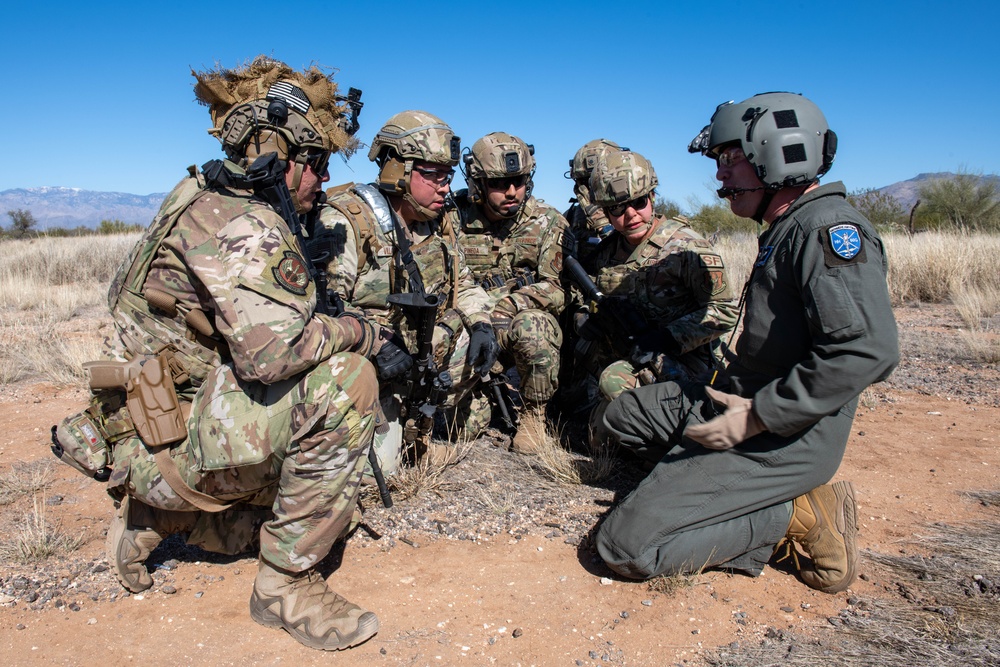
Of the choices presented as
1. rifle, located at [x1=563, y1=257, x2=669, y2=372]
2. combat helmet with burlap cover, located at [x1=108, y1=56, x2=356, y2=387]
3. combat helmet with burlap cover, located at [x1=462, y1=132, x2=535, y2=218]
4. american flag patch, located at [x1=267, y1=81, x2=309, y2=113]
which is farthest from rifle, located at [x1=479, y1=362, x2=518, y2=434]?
american flag patch, located at [x1=267, y1=81, x2=309, y2=113]

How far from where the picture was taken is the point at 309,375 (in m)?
2.89

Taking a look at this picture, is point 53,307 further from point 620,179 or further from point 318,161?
point 620,179

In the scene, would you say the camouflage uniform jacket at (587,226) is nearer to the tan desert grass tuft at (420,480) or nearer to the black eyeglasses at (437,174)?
the black eyeglasses at (437,174)

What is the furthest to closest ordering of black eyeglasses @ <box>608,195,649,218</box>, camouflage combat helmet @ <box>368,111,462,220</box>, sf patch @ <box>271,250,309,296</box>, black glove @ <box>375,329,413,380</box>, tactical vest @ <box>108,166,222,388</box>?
black eyeglasses @ <box>608,195,649,218</box> < camouflage combat helmet @ <box>368,111,462,220</box> < black glove @ <box>375,329,413,380</box> < tactical vest @ <box>108,166,222,388</box> < sf patch @ <box>271,250,309,296</box>

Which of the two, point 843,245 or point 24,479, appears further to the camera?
point 24,479

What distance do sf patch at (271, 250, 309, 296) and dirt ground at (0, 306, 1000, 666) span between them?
1.40 metres

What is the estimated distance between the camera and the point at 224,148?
3107 millimetres

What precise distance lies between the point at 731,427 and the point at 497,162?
328cm

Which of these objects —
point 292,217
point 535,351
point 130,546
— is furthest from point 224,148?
point 535,351

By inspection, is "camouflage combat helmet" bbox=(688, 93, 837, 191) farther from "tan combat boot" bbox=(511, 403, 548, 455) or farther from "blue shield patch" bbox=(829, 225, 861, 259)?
"tan combat boot" bbox=(511, 403, 548, 455)

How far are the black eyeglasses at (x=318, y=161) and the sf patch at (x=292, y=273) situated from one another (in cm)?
60

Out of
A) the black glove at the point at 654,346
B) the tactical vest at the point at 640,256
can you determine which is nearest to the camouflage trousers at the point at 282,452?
the black glove at the point at 654,346

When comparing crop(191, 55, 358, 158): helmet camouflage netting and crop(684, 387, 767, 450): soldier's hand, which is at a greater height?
crop(191, 55, 358, 158): helmet camouflage netting

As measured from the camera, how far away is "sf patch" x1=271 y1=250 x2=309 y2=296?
2.72 metres
